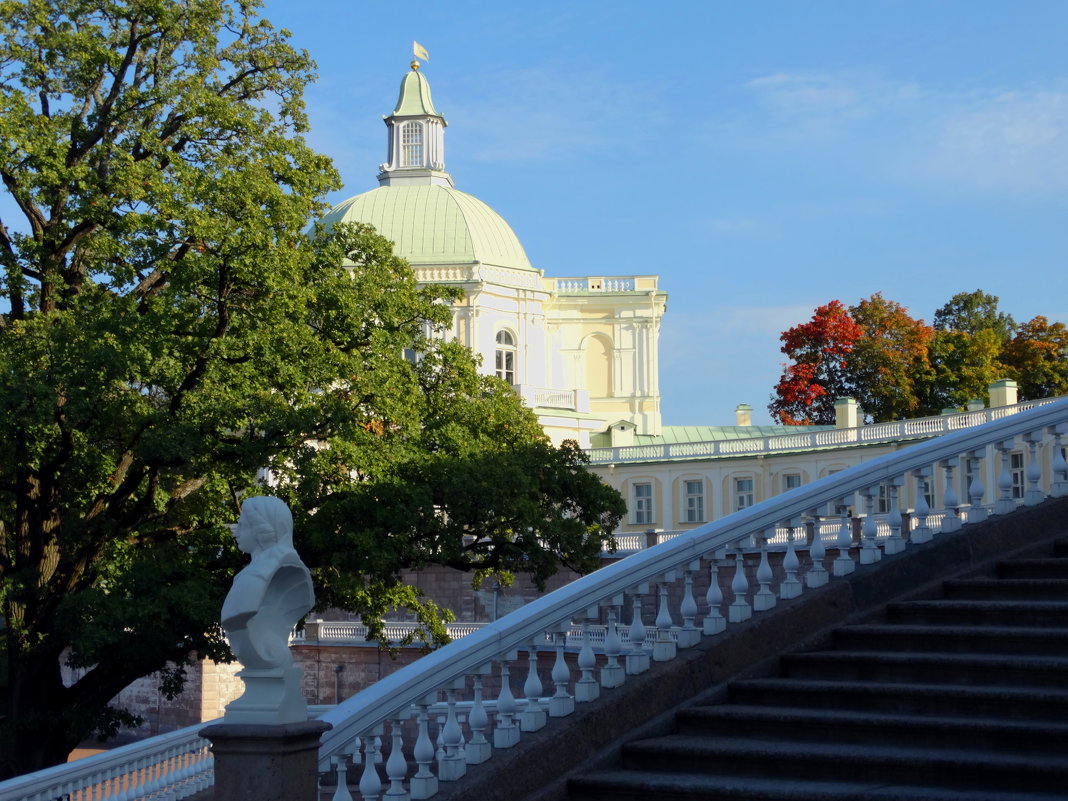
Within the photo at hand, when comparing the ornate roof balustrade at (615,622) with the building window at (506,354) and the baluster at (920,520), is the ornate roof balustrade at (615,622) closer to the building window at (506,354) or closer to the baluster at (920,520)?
the baluster at (920,520)

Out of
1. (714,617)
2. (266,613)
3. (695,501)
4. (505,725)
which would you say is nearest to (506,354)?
(695,501)

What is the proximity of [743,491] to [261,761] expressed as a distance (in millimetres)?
46136

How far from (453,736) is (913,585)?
3386 millimetres

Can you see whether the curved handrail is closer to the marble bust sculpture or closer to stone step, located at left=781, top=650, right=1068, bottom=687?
the marble bust sculpture

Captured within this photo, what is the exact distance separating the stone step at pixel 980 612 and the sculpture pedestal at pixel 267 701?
12.6 feet

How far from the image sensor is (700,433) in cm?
6219

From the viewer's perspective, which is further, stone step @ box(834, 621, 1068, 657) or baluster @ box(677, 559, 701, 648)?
baluster @ box(677, 559, 701, 648)

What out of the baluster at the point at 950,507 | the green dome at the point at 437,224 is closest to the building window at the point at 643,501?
the green dome at the point at 437,224

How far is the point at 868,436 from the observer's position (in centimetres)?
4697

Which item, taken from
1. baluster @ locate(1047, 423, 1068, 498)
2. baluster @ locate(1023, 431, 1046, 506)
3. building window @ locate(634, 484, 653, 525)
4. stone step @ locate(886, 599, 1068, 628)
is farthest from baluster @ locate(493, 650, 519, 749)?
building window @ locate(634, 484, 653, 525)

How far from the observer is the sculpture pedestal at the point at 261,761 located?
5977 millimetres

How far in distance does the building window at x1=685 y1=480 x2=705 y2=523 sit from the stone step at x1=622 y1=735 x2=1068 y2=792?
149ft

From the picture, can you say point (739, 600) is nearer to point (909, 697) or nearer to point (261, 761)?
point (909, 697)

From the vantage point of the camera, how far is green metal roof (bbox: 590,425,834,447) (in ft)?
186
